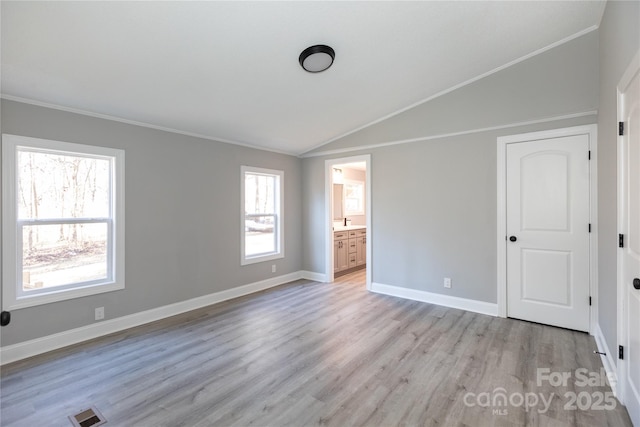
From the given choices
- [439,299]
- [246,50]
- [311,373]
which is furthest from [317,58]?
[439,299]

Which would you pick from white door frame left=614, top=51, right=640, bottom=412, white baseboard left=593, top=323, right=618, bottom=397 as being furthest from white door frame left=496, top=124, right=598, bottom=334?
white door frame left=614, top=51, right=640, bottom=412

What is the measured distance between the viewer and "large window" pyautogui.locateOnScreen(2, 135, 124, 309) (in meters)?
2.67

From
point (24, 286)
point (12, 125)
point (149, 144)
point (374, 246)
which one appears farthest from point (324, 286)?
point (12, 125)

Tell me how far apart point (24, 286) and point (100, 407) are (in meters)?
1.58

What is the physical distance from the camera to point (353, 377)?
238cm

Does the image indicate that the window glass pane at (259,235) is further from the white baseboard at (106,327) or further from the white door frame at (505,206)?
the white door frame at (505,206)

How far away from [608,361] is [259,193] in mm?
4483

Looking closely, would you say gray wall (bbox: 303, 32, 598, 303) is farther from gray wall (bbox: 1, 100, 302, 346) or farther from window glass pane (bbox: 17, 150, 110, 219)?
window glass pane (bbox: 17, 150, 110, 219)

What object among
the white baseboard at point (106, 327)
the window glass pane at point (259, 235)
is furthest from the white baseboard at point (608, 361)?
the window glass pane at point (259, 235)

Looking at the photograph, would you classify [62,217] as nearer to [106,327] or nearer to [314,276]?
[106,327]

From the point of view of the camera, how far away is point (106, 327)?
321 cm

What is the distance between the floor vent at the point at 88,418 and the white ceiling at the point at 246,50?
2548mm

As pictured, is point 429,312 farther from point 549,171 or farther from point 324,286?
point 549,171

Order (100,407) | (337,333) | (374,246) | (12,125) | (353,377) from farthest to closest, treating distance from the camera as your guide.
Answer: (374,246) → (337,333) → (12,125) → (353,377) → (100,407)
